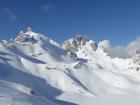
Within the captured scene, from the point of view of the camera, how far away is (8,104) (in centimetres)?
10075

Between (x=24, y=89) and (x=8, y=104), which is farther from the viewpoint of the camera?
(x=24, y=89)

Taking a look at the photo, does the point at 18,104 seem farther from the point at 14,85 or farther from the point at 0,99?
the point at 14,85

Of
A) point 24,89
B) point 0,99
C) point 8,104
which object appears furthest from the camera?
point 24,89

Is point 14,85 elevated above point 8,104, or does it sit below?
above

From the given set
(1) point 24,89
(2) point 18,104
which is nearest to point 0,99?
(2) point 18,104

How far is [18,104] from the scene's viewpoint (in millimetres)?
104375

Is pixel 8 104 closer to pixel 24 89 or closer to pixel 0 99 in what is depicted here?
pixel 0 99

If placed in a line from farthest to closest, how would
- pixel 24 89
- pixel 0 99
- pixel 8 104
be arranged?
pixel 24 89 → pixel 0 99 → pixel 8 104

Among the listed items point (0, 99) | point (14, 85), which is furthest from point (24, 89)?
point (0, 99)

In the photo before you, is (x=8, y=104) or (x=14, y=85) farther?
(x=14, y=85)

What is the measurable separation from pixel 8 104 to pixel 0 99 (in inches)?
310

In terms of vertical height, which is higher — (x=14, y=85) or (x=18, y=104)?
(x=14, y=85)

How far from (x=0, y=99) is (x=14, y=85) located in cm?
8883

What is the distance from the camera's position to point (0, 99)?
354 feet
